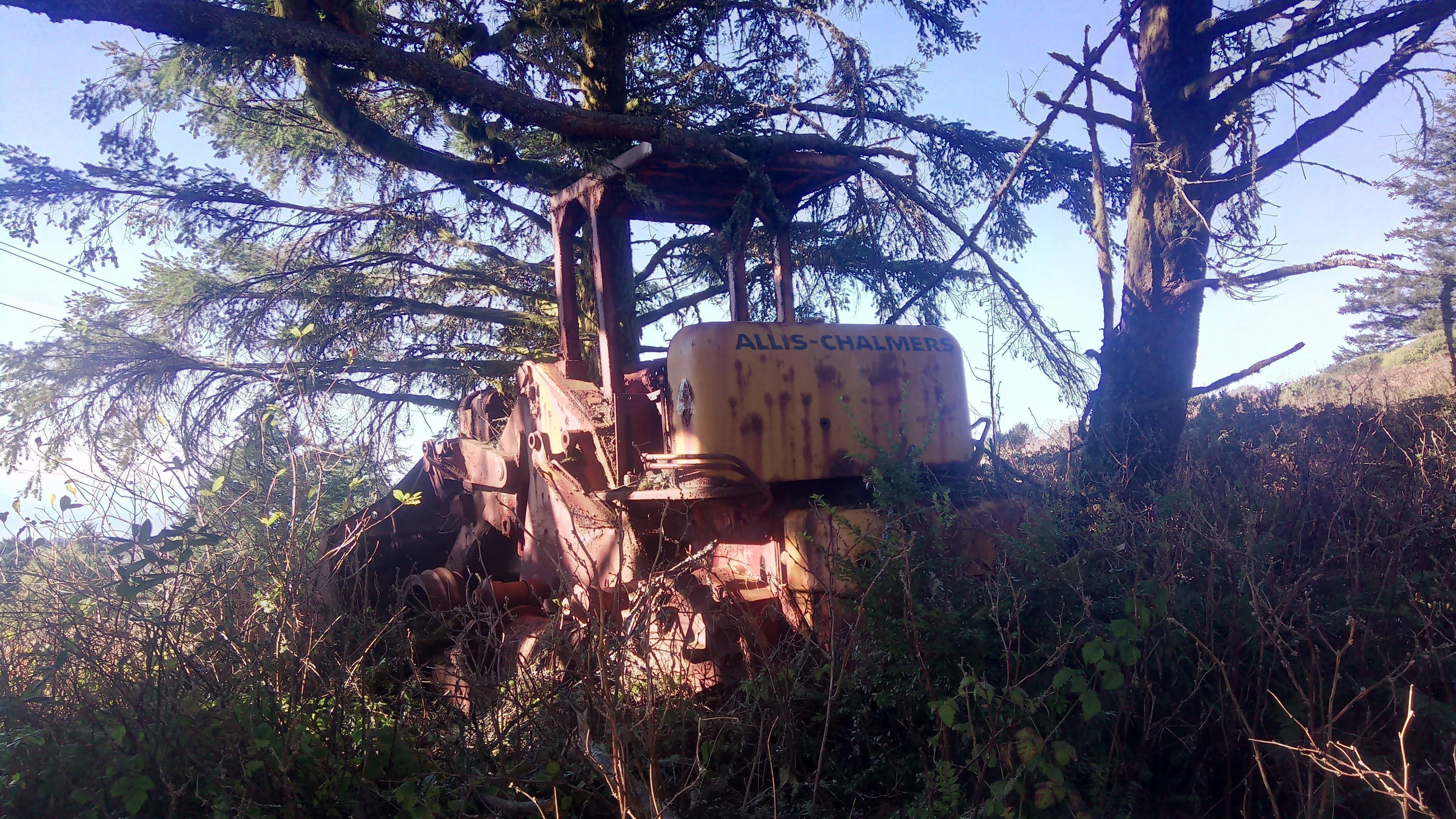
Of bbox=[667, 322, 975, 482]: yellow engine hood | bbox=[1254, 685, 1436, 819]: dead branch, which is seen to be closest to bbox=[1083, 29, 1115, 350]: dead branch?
bbox=[667, 322, 975, 482]: yellow engine hood

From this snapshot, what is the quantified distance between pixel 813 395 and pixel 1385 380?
8.67 meters

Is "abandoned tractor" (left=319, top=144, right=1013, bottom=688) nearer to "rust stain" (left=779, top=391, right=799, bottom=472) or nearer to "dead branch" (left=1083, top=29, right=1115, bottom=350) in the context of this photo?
"rust stain" (left=779, top=391, right=799, bottom=472)

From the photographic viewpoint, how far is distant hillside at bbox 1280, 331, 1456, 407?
31.9 feet

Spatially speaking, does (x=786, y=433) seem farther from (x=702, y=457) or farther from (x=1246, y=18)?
(x=1246, y=18)

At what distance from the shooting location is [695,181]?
650cm

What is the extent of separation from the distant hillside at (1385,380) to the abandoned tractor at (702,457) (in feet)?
18.5

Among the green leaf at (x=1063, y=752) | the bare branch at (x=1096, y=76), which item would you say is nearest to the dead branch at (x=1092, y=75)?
the bare branch at (x=1096, y=76)

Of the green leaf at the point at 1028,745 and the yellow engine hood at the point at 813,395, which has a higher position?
the yellow engine hood at the point at 813,395

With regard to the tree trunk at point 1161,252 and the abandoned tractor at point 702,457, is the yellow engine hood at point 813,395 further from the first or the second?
the tree trunk at point 1161,252

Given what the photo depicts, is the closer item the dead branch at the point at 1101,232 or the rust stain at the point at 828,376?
the rust stain at the point at 828,376

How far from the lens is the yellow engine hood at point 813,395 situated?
4.84 m

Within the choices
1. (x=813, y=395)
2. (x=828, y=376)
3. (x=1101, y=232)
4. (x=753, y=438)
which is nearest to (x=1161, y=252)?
(x=1101, y=232)

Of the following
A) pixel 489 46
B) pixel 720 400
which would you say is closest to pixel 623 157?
pixel 720 400

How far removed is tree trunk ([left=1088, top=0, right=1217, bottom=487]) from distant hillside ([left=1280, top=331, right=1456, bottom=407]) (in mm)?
1832
